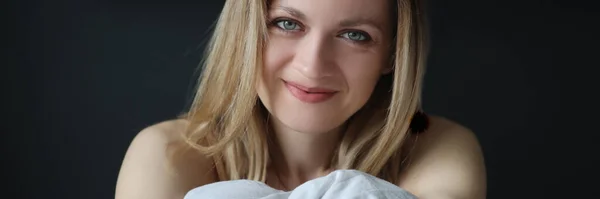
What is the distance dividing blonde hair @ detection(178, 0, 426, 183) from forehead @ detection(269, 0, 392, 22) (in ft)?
0.16

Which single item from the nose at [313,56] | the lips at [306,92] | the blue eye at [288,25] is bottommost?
the lips at [306,92]

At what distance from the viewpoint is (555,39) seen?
1849 millimetres

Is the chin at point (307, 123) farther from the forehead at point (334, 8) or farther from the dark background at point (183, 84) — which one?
the dark background at point (183, 84)

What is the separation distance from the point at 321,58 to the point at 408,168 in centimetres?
30

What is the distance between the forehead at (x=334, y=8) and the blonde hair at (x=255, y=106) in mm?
50

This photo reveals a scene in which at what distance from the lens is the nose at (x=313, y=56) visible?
1392 mm

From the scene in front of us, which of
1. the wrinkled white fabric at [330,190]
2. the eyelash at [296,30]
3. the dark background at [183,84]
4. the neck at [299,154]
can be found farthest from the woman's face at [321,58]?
the dark background at [183,84]

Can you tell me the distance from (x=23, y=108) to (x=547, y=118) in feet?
3.69

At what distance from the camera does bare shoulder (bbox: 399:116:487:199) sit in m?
1.43

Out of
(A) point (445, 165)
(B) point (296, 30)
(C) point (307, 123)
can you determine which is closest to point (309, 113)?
(C) point (307, 123)

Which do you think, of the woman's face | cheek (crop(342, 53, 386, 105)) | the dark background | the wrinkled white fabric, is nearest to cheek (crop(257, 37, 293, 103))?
the woman's face

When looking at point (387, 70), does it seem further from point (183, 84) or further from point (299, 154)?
point (183, 84)

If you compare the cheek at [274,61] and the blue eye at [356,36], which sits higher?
the blue eye at [356,36]

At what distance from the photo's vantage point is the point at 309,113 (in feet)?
4.76
